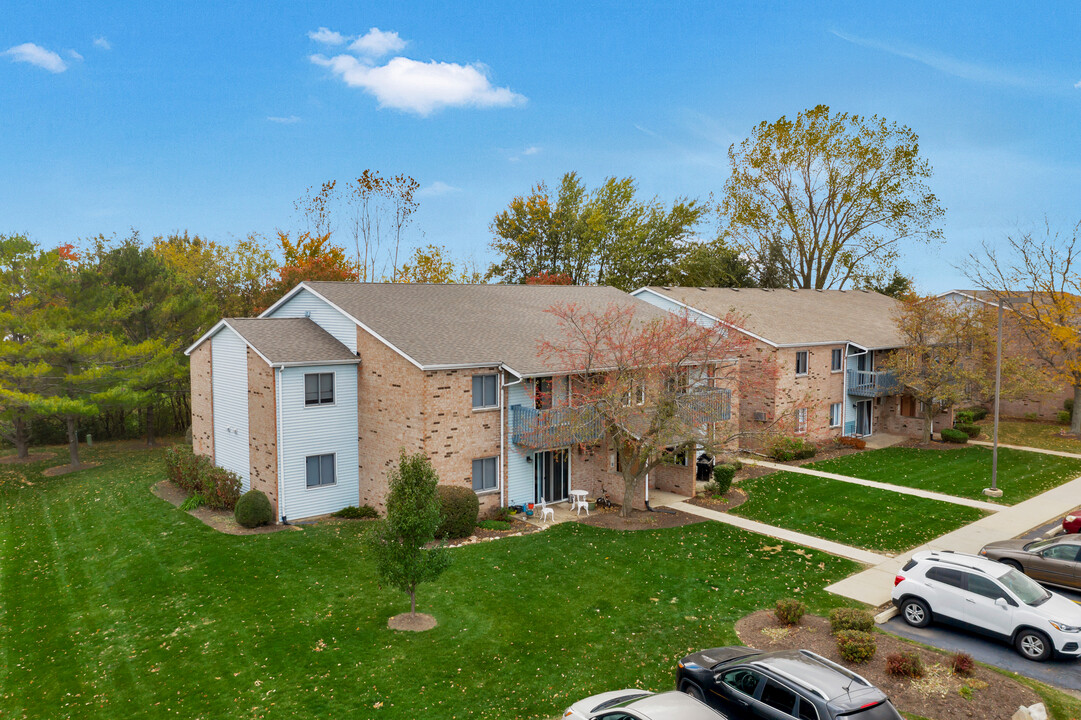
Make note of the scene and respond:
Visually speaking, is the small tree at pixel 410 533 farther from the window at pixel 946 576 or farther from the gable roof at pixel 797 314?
the gable roof at pixel 797 314

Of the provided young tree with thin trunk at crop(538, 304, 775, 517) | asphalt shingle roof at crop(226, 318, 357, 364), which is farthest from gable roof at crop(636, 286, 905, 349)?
asphalt shingle roof at crop(226, 318, 357, 364)

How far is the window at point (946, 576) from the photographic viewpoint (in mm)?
15898

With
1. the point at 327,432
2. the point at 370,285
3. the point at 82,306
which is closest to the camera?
the point at 327,432

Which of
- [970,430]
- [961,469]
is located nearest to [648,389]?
[961,469]

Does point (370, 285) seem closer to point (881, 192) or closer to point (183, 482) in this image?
point (183, 482)

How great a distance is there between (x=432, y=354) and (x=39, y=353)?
68.4 feet

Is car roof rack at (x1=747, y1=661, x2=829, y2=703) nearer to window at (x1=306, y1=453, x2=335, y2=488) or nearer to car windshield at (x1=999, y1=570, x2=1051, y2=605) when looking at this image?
car windshield at (x1=999, y1=570, x2=1051, y2=605)

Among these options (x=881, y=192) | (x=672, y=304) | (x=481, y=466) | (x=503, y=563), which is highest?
(x=881, y=192)

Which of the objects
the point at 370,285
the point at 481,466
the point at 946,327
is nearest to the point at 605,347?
the point at 481,466

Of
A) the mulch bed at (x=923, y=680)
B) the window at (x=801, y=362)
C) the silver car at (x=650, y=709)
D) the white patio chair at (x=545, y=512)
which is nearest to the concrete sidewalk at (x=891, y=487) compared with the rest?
the window at (x=801, y=362)

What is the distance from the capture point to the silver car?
31.7 ft

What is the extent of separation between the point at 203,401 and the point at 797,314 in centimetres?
3179

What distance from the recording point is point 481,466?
81.0 feet

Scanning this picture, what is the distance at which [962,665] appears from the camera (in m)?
13.7
